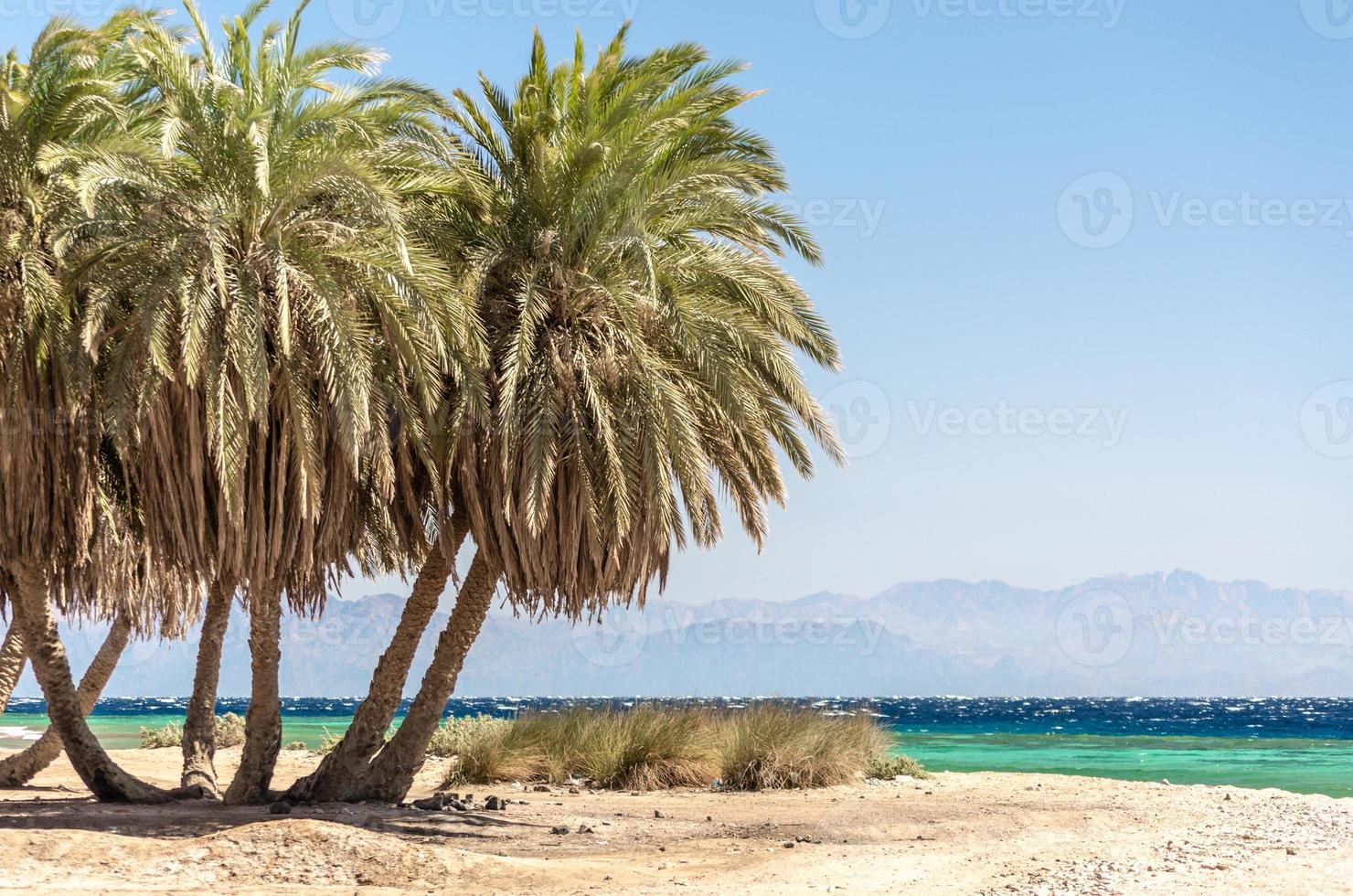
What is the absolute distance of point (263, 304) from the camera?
1320 centimetres

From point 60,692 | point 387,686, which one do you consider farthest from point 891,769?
point 60,692

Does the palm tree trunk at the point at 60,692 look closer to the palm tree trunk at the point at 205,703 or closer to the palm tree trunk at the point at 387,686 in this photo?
the palm tree trunk at the point at 205,703

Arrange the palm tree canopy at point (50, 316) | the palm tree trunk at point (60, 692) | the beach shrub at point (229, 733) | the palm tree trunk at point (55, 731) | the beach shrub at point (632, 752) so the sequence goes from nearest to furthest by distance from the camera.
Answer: the palm tree canopy at point (50, 316), the palm tree trunk at point (60, 692), the palm tree trunk at point (55, 731), the beach shrub at point (632, 752), the beach shrub at point (229, 733)

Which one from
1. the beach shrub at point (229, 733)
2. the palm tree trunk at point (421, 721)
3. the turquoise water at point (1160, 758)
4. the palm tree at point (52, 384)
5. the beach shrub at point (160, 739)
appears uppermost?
the palm tree at point (52, 384)

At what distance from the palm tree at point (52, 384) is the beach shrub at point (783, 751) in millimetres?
9271

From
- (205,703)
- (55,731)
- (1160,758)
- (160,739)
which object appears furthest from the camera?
(1160,758)

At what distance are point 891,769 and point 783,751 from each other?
3506 millimetres

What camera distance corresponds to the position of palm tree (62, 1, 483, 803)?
499 inches

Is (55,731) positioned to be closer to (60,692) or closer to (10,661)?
(10,661)

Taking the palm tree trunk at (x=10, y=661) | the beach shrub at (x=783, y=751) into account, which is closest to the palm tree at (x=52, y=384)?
the palm tree trunk at (x=10, y=661)

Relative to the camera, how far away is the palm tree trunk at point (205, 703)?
1636cm

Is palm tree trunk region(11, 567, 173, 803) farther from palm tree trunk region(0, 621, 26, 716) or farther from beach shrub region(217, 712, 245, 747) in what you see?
beach shrub region(217, 712, 245, 747)

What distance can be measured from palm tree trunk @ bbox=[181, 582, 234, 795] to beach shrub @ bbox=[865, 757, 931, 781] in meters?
11.8

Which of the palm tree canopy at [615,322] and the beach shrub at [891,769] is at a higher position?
the palm tree canopy at [615,322]
